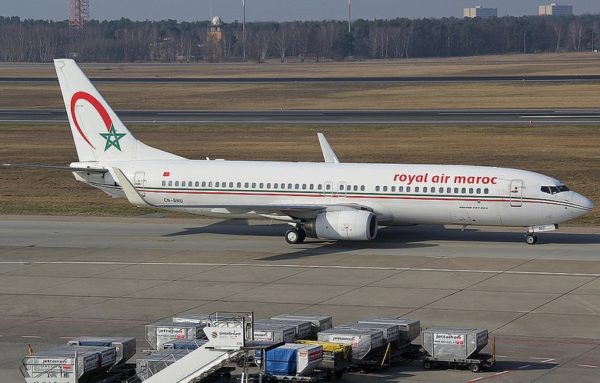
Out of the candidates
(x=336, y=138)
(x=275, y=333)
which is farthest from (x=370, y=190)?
(x=336, y=138)

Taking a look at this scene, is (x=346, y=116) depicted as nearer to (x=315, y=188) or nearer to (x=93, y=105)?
(x=93, y=105)

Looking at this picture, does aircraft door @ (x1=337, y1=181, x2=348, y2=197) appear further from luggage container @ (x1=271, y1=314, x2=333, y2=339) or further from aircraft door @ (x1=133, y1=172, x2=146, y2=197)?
luggage container @ (x1=271, y1=314, x2=333, y2=339)

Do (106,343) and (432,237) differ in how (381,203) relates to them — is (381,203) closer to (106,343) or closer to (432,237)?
(432,237)

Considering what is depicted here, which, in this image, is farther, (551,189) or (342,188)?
(342,188)

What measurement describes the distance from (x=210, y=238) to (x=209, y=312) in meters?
17.1

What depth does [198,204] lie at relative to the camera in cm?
5838

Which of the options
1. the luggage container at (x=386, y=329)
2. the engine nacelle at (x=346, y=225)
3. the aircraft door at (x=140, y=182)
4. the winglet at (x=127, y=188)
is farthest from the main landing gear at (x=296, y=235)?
the luggage container at (x=386, y=329)

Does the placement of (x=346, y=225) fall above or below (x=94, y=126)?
below

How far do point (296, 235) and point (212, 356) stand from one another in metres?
26.8

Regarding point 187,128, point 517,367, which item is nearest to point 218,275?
point 517,367

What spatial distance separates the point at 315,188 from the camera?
56.2 metres

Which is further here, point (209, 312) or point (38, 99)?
point (38, 99)

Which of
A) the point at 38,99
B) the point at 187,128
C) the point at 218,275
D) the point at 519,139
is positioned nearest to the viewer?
the point at 218,275

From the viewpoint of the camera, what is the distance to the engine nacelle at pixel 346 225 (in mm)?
53625
